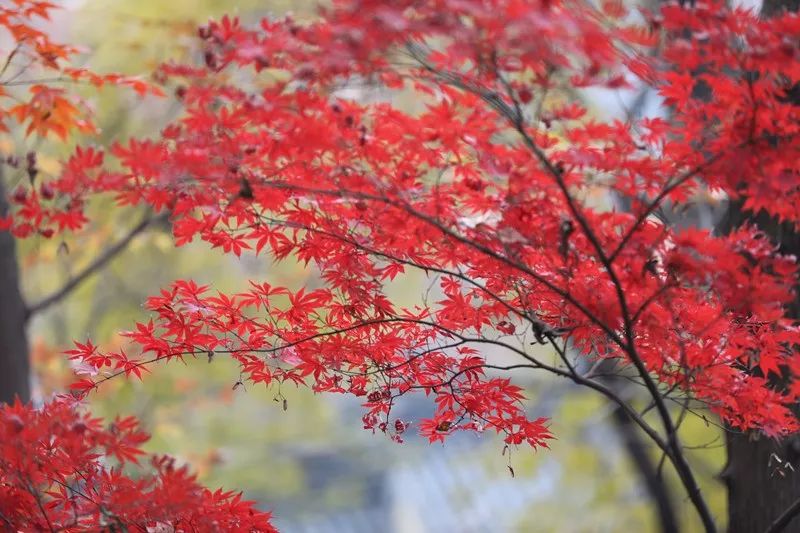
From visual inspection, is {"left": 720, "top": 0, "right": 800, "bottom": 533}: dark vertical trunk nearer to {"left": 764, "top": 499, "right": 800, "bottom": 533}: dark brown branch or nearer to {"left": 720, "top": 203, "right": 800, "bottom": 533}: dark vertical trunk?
{"left": 720, "top": 203, "right": 800, "bottom": 533}: dark vertical trunk

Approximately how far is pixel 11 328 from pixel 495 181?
304 cm

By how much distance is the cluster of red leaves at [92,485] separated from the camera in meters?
2.28

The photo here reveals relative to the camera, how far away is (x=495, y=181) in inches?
101

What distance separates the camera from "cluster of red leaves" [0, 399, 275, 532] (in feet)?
7.49

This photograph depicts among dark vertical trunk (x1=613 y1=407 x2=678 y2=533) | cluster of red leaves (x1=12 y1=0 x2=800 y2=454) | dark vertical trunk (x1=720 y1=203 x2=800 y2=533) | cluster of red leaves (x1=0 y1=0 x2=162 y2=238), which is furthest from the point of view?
dark vertical trunk (x1=613 y1=407 x2=678 y2=533)

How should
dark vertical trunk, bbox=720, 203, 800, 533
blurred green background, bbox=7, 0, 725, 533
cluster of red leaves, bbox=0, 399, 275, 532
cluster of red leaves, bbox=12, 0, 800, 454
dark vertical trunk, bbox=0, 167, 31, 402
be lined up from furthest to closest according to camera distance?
blurred green background, bbox=7, 0, 725, 533 < dark vertical trunk, bbox=0, 167, 31, 402 < dark vertical trunk, bbox=720, 203, 800, 533 < cluster of red leaves, bbox=0, 399, 275, 532 < cluster of red leaves, bbox=12, 0, 800, 454

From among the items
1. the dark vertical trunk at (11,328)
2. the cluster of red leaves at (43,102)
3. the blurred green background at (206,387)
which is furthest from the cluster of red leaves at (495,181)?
the dark vertical trunk at (11,328)

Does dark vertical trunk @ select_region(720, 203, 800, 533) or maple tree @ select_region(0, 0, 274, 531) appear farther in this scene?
dark vertical trunk @ select_region(720, 203, 800, 533)

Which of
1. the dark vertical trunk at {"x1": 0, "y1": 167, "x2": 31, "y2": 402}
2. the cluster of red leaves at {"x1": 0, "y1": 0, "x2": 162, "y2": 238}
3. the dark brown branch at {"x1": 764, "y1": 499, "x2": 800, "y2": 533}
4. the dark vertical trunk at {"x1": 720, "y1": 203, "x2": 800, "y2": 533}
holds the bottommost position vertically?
the dark brown branch at {"x1": 764, "y1": 499, "x2": 800, "y2": 533}

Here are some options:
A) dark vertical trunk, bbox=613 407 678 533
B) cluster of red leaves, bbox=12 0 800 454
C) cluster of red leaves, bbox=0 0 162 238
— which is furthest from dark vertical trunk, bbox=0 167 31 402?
dark vertical trunk, bbox=613 407 678 533

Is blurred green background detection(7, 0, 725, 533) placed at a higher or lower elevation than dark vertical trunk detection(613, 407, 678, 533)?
higher

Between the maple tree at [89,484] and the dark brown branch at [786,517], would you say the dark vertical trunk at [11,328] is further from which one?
the dark brown branch at [786,517]

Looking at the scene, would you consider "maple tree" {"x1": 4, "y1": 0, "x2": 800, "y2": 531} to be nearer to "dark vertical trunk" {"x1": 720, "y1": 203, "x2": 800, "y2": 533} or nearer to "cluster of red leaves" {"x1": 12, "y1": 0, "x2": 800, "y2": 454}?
"cluster of red leaves" {"x1": 12, "y1": 0, "x2": 800, "y2": 454}

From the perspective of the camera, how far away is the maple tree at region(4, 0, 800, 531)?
203 centimetres
